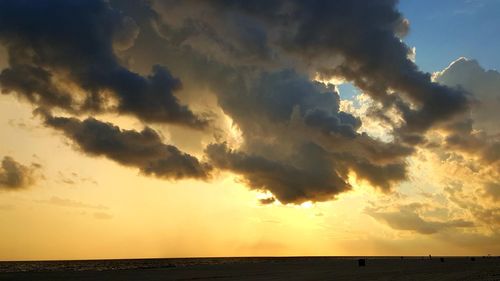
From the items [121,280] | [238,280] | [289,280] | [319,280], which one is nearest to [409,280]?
[319,280]

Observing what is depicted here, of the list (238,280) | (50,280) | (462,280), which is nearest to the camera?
(462,280)

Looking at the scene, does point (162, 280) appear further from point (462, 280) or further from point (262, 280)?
point (462, 280)

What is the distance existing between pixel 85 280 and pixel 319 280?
2566 cm

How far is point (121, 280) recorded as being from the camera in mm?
47344

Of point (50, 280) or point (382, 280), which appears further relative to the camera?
point (50, 280)

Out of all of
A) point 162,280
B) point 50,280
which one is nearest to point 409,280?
point 162,280

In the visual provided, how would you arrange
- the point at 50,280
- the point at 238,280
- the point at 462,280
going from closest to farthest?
the point at 462,280
the point at 238,280
the point at 50,280

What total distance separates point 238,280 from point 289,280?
5.14 meters

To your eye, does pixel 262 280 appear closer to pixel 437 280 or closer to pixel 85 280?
pixel 437 280

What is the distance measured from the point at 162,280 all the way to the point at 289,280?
42.7 feet

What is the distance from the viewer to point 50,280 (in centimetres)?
5003

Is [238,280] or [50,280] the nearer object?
[238,280]

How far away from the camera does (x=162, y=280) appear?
46750mm

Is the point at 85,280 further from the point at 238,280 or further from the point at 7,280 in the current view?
the point at 238,280
